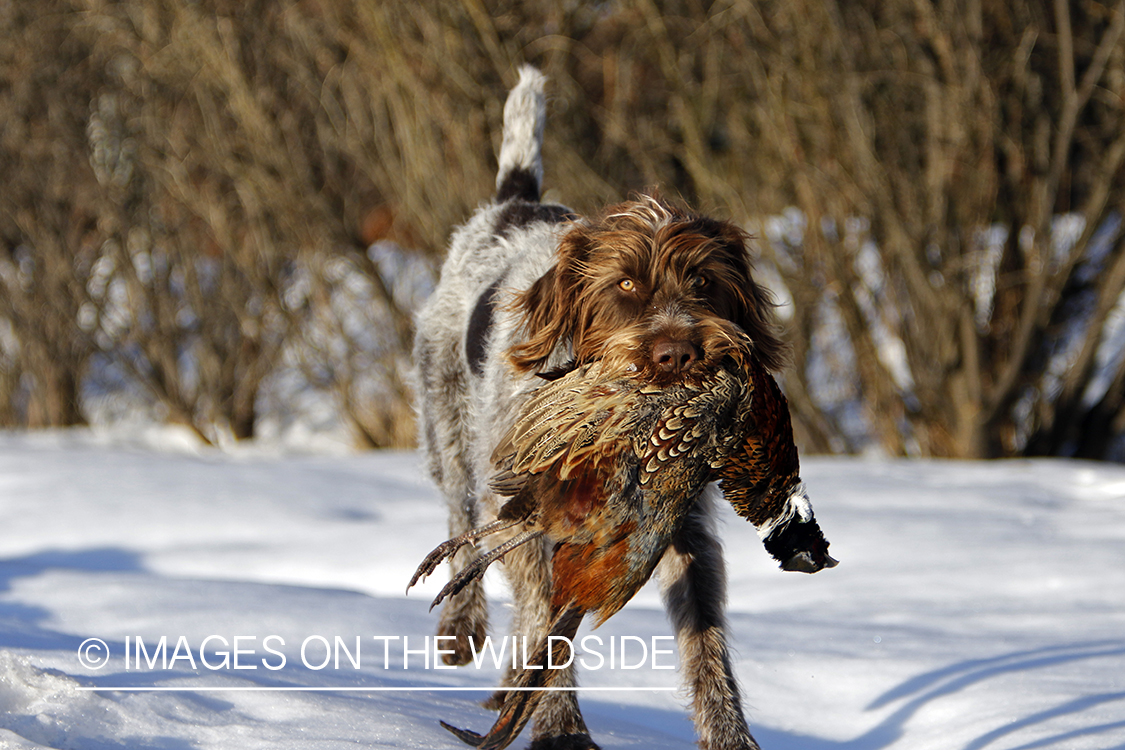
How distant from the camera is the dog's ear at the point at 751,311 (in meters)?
2.28

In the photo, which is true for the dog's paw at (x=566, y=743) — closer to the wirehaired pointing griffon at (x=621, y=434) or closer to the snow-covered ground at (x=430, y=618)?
the wirehaired pointing griffon at (x=621, y=434)

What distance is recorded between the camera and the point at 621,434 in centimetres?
179

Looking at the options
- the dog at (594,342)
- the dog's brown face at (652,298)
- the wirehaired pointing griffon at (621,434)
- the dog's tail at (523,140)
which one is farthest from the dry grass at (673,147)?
the dog's brown face at (652,298)

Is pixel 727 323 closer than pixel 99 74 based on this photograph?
Yes

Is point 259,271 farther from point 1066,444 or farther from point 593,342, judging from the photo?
point 593,342

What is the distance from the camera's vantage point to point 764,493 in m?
2.03

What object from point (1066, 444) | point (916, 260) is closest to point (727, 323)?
point (916, 260)

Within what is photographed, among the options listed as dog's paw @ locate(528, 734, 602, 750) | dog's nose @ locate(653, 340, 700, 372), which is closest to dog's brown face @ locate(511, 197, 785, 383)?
dog's nose @ locate(653, 340, 700, 372)

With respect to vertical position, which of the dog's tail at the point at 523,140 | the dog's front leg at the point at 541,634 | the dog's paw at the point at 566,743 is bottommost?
the dog's paw at the point at 566,743

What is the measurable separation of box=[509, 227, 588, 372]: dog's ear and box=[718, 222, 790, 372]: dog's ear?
325 mm

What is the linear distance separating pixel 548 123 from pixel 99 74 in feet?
16.7

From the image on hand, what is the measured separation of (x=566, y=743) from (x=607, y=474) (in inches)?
30.6

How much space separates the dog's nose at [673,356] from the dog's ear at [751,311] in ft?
1.19

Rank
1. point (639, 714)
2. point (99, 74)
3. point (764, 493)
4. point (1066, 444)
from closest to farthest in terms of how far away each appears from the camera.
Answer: point (764, 493)
point (639, 714)
point (1066, 444)
point (99, 74)
